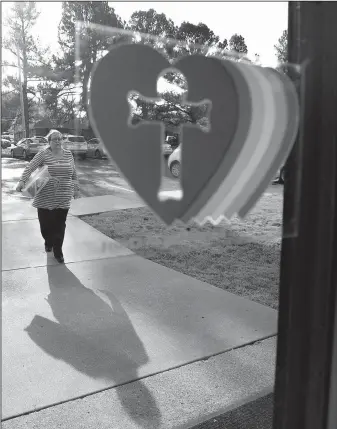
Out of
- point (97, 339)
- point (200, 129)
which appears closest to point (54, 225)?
point (97, 339)

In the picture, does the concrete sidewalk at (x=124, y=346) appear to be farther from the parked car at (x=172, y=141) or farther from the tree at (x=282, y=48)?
the tree at (x=282, y=48)

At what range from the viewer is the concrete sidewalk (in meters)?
2.77

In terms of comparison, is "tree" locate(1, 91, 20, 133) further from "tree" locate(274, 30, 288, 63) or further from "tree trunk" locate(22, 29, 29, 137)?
"tree" locate(274, 30, 288, 63)

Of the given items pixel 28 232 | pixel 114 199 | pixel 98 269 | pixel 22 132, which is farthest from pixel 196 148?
pixel 114 199

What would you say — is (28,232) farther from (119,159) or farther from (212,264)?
(119,159)

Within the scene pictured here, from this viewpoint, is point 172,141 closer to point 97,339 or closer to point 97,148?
point 97,148

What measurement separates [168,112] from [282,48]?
294 mm

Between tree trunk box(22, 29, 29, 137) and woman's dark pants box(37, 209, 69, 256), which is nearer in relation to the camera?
tree trunk box(22, 29, 29, 137)

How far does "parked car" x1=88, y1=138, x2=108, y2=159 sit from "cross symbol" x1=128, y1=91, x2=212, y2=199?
0.08m

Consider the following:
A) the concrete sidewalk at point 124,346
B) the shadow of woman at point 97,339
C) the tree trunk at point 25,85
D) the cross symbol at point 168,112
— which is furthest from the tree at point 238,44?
the shadow of woman at point 97,339

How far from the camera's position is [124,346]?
3523mm

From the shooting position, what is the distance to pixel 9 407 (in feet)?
9.00

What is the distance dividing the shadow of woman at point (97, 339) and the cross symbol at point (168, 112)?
2096mm

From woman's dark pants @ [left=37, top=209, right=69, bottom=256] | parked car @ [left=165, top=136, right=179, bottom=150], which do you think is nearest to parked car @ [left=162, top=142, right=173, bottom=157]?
parked car @ [left=165, top=136, right=179, bottom=150]
